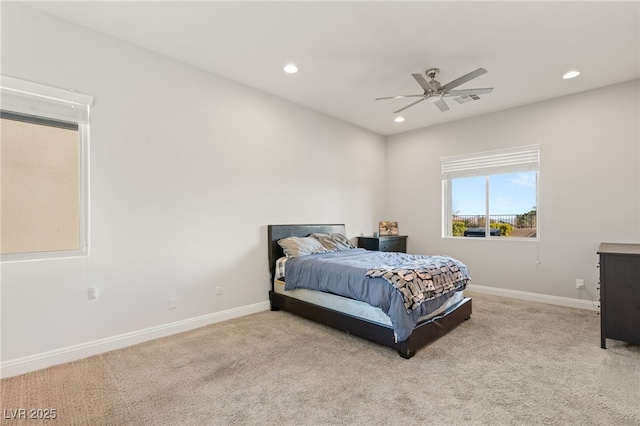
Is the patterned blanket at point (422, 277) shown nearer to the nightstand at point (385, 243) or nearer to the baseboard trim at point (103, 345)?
the nightstand at point (385, 243)

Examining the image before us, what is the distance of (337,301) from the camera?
3.04 meters

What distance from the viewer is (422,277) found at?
2.71 metres

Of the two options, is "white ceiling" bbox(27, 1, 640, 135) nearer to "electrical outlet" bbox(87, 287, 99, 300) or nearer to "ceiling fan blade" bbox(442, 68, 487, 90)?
"ceiling fan blade" bbox(442, 68, 487, 90)

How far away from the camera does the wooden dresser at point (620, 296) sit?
2584 millimetres

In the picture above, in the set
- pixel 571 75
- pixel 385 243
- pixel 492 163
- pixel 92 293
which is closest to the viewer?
pixel 92 293

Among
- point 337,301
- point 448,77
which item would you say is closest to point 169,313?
point 337,301

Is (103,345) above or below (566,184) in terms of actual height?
below

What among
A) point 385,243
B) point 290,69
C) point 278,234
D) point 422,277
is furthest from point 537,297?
point 290,69

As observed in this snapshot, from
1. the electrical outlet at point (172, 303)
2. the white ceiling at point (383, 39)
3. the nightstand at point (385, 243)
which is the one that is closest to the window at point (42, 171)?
the white ceiling at point (383, 39)

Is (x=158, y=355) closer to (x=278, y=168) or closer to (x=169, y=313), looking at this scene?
(x=169, y=313)

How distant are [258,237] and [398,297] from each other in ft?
6.81

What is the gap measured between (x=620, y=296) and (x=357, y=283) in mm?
2311

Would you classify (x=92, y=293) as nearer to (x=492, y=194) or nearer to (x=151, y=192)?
(x=151, y=192)

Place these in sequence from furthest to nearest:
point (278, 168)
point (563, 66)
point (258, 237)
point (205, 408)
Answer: point (278, 168)
point (258, 237)
point (563, 66)
point (205, 408)
